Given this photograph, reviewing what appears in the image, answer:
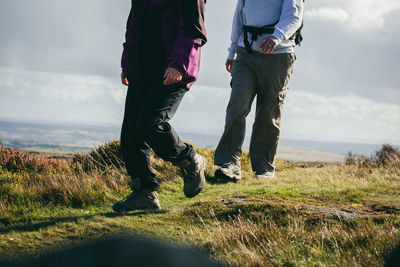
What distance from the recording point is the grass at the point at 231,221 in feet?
8.00

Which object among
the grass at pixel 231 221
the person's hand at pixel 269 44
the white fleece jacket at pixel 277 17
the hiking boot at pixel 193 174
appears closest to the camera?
the grass at pixel 231 221

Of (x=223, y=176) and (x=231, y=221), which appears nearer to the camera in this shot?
(x=231, y=221)

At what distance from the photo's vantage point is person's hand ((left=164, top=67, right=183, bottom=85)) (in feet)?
10.5

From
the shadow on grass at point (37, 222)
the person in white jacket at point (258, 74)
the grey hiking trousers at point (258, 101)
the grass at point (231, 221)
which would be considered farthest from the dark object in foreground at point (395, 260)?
the grey hiking trousers at point (258, 101)

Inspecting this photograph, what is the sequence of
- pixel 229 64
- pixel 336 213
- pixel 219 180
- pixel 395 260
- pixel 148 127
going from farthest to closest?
pixel 229 64
pixel 219 180
pixel 148 127
pixel 336 213
pixel 395 260

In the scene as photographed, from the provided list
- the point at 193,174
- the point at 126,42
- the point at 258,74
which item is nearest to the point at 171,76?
the point at 126,42

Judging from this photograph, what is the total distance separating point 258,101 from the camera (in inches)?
226

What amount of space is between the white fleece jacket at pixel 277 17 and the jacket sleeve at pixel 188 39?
186 cm

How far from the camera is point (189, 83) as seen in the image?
11.4ft

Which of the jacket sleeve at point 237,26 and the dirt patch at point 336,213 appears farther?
the jacket sleeve at point 237,26

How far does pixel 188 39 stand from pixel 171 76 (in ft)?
1.23

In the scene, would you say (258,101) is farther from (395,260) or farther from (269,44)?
(395,260)

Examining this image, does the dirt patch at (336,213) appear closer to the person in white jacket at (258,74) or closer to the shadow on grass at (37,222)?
the shadow on grass at (37,222)

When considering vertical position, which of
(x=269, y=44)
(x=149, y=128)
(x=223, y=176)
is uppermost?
(x=269, y=44)
